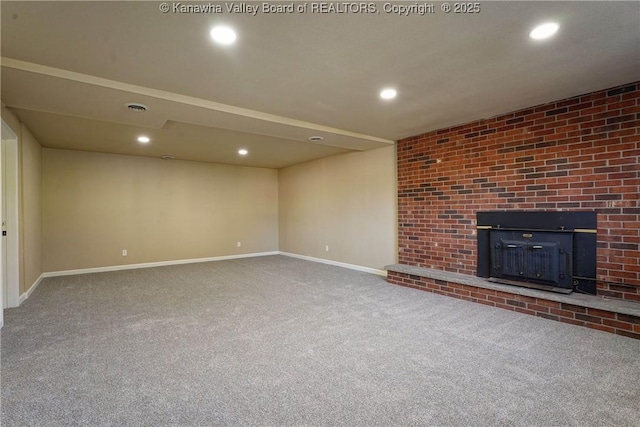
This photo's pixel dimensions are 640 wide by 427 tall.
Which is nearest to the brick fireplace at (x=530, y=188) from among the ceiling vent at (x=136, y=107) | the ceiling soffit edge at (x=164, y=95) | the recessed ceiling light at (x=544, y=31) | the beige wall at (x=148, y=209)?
the ceiling soffit edge at (x=164, y=95)

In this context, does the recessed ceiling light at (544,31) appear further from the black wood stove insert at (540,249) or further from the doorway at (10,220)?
the doorway at (10,220)

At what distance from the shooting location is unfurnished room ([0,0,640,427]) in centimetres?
187

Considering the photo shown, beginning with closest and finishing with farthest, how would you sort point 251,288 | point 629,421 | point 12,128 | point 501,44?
point 629,421, point 501,44, point 12,128, point 251,288

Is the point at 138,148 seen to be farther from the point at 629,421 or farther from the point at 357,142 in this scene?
the point at 629,421

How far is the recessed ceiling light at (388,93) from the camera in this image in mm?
3059

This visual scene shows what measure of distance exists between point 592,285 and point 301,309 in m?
3.03

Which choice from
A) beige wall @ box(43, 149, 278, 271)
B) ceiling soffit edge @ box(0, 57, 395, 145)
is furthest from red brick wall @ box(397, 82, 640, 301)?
beige wall @ box(43, 149, 278, 271)

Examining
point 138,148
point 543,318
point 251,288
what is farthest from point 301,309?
point 138,148

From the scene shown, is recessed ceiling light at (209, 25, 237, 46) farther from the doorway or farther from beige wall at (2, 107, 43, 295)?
the doorway

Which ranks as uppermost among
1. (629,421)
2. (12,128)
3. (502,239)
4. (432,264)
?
(12,128)

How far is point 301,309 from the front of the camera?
11.8ft

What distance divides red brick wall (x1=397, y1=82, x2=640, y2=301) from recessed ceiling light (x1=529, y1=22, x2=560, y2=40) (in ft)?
5.38

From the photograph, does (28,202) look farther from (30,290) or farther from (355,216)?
(355,216)

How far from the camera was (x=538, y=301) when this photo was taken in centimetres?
332
